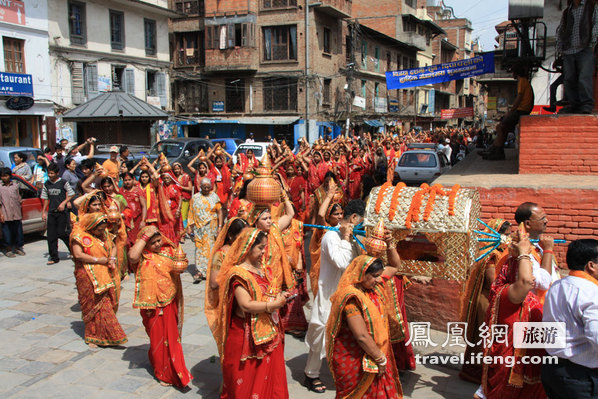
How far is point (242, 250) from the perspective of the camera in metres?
3.88

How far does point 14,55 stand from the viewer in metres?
21.9

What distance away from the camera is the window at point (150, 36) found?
96.0 feet

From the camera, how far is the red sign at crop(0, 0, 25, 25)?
21031 mm

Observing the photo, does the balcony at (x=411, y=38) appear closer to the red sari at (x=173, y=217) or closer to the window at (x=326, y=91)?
the window at (x=326, y=91)

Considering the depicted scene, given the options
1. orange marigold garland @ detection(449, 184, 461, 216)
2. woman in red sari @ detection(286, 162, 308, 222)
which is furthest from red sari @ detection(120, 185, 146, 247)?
orange marigold garland @ detection(449, 184, 461, 216)

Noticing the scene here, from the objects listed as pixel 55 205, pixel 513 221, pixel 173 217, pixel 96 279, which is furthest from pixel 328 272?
pixel 55 205

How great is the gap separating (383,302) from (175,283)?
2.15 m

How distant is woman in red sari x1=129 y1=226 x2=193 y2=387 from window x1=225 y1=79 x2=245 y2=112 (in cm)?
2851

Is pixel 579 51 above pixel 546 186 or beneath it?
above

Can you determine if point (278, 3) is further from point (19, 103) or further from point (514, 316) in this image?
point (514, 316)

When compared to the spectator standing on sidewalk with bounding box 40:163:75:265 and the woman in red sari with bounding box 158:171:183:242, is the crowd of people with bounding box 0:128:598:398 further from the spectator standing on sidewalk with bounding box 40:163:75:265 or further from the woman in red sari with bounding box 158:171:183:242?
the spectator standing on sidewalk with bounding box 40:163:75:265

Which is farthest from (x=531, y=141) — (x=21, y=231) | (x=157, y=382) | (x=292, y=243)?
(x=21, y=231)

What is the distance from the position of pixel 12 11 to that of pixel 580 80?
21.6 m

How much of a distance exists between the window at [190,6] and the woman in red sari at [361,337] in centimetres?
3267
